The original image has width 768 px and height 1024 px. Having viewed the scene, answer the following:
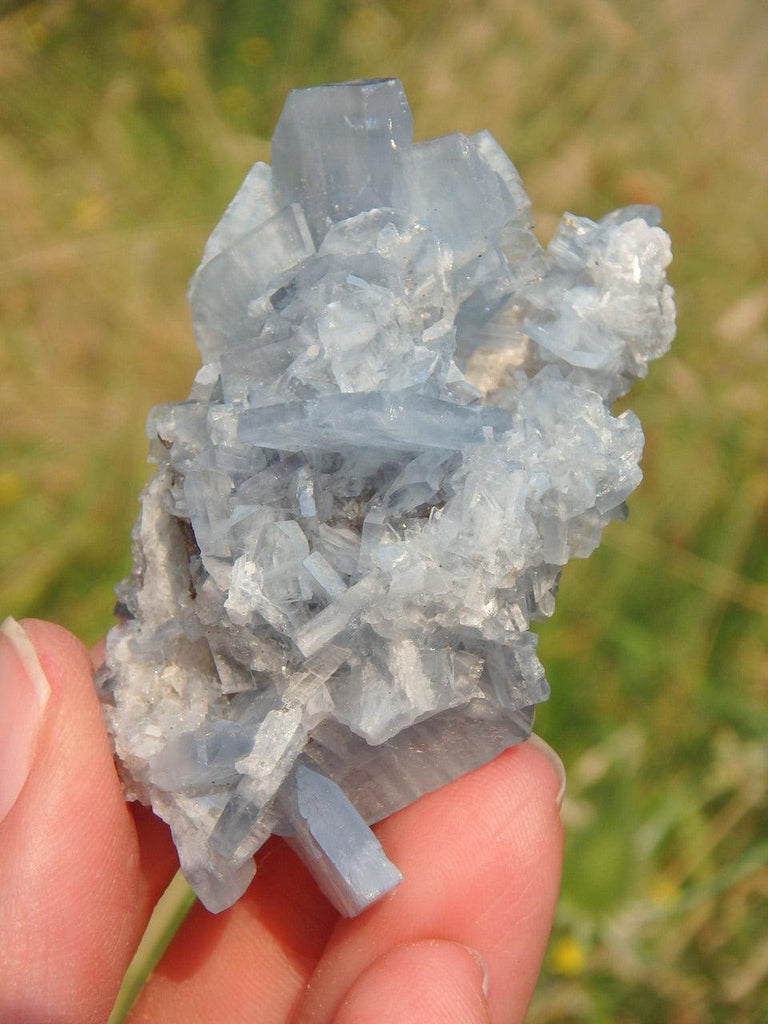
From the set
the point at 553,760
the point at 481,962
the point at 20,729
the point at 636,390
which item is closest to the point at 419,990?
the point at 481,962

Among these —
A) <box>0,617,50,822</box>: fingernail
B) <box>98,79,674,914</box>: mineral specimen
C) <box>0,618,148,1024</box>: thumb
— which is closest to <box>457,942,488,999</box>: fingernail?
<box>98,79,674,914</box>: mineral specimen

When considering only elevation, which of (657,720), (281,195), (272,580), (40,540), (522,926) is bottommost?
(657,720)

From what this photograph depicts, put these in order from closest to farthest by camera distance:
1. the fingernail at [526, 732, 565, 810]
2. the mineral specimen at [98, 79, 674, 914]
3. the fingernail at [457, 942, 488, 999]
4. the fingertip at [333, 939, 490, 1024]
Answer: the mineral specimen at [98, 79, 674, 914] < the fingertip at [333, 939, 490, 1024] < the fingernail at [457, 942, 488, 999] < the fingernail at [526, 732, 565, 810]

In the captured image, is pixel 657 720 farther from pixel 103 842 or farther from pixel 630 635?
pixel 103 842

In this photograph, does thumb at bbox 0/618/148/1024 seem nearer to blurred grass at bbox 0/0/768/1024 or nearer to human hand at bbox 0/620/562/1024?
human hand at bbox 0/620/562/1024

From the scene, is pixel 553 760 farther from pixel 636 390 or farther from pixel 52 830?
pixel 636 390

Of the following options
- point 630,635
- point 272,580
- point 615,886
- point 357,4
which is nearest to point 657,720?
point 630,635
